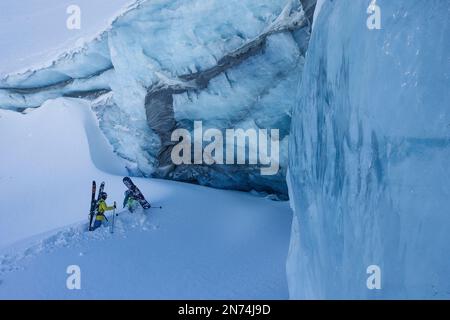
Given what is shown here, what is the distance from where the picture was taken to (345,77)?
3.34 m

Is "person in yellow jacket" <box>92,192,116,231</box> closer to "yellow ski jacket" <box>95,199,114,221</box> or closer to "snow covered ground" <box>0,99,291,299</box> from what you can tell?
"yellow ski jacket" <box>95,199,114,221</box>

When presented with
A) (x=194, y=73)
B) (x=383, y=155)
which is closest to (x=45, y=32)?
(x=194, y=73)

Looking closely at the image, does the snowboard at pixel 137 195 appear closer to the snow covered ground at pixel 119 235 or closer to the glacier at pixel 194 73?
the snow covered ground at pixel 119 235

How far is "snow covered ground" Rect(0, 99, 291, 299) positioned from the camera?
5930mm

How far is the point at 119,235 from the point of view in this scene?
746cm

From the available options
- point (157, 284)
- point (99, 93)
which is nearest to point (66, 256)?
point (157, 284)

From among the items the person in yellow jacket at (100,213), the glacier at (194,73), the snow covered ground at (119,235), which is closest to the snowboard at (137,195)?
the snow covered ground at (119,235)

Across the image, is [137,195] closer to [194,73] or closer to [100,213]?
[100,213]

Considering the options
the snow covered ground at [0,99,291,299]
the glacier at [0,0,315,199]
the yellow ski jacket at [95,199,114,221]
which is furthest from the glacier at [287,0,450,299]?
the yellow ski jacket at [95,199,114,221]

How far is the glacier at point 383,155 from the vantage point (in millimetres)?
2137

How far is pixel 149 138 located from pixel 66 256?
514 centimetres

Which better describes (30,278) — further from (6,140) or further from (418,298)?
(6,140)

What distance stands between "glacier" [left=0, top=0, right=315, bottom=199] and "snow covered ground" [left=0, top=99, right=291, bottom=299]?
2.76ft

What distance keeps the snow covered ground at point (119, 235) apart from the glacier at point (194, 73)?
842mm
